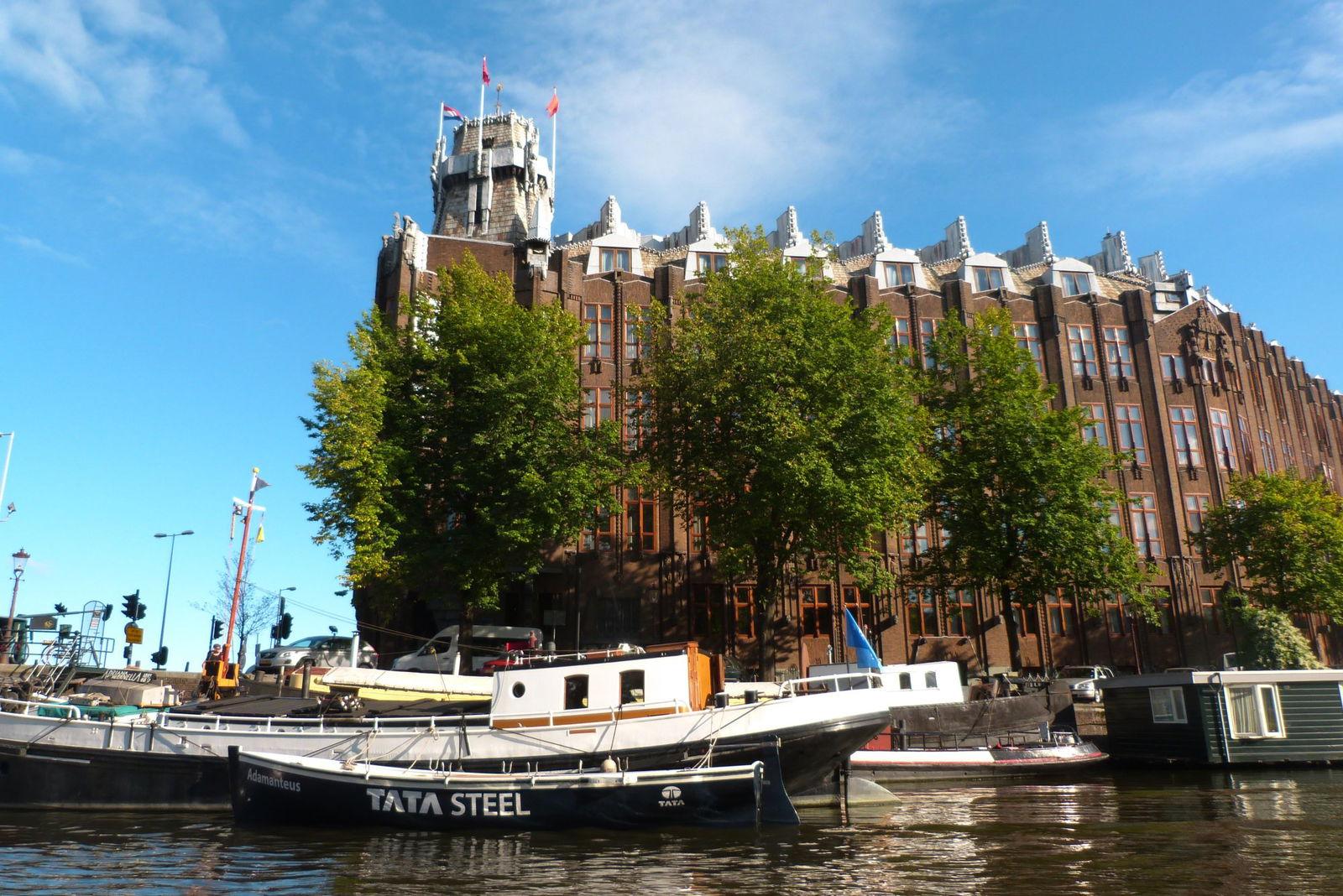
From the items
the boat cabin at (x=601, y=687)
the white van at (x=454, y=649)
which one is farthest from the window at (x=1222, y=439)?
the boat cabin at (x=601, y=687)

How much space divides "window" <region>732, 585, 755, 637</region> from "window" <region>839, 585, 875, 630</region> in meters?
4.77

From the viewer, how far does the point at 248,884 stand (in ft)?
47.0

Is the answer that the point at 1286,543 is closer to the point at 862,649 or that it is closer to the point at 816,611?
the point at 816,611

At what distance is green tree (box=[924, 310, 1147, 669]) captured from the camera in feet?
127

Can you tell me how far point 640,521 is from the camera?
152ft

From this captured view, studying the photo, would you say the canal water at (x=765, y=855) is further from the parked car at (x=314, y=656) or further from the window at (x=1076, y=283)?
the window at (x=1076, y=283)

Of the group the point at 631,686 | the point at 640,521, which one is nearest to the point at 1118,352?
the point at 640,521

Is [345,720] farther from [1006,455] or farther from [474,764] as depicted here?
[1006,455]

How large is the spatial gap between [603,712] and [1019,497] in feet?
81.1

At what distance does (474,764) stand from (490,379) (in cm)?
1810

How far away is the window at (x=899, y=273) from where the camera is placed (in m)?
55.7

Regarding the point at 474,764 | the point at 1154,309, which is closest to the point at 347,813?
the point at 474,764

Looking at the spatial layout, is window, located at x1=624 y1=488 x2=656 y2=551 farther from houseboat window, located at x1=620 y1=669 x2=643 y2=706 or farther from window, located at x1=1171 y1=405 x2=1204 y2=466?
window, located at x1=1171 y1=405 x2=1204 y2=466

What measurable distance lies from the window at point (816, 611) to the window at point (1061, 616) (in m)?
11.5
